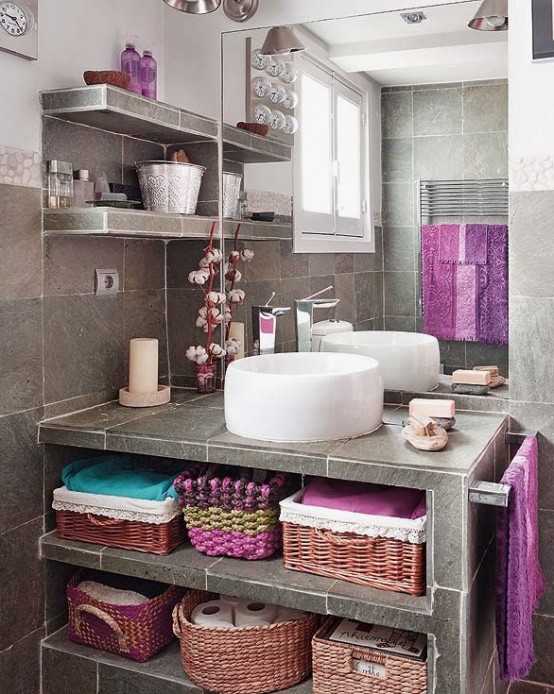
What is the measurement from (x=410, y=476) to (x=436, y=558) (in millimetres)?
197

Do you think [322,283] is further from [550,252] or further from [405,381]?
[550,252]

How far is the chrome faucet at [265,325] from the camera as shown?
8.42 ft

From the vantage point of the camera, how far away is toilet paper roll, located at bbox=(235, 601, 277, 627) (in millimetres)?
2094

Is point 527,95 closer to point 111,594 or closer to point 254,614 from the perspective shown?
point 254,614

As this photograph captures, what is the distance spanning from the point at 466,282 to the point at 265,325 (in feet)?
2.23

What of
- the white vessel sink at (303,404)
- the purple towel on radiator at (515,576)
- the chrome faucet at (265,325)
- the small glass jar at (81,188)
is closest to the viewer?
the purple towel on radiator at (515,576)

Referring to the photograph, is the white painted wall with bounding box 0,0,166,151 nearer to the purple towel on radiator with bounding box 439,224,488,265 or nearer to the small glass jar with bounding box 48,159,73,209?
the small glass jar with bounding box 48,159,73,209

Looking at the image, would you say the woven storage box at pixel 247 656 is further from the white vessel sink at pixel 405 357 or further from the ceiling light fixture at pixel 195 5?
the ceiling light fixture at pixel 195 5

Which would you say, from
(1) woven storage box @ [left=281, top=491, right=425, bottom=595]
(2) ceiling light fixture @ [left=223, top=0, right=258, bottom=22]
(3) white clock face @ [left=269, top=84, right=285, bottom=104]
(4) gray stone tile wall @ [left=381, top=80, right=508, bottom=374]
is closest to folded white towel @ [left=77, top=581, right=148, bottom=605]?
(1) woven storage box @ [left=281, top=491, right=425, bottom=595]

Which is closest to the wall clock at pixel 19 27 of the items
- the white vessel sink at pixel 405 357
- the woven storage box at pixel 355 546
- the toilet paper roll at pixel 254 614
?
the white vessel sink at pixel 405 357

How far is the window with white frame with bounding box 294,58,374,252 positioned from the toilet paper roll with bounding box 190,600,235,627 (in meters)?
1.13

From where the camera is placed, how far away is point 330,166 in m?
2.48

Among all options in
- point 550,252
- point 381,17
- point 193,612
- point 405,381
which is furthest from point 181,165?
point 193,612

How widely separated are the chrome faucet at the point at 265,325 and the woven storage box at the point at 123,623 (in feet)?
2.68
